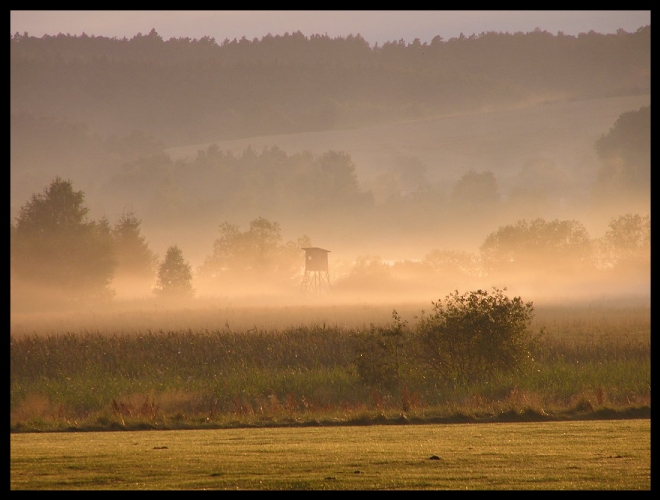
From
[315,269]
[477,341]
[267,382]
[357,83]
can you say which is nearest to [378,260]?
[315,269]

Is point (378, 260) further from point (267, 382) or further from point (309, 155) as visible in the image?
point (267, 382)

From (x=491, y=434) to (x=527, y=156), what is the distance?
6295 inches

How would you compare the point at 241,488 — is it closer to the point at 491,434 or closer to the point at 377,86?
the point at 491,434

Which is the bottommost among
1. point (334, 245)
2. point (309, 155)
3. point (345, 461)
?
point (345, 461)

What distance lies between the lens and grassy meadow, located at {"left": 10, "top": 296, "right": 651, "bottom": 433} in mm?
21734

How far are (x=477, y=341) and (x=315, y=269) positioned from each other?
172 feet

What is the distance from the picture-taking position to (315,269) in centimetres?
7919

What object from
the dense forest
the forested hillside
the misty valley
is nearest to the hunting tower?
the misty valley

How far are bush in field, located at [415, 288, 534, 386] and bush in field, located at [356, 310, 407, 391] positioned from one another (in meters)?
1.27

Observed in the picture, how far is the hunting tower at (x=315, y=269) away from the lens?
79062 mm

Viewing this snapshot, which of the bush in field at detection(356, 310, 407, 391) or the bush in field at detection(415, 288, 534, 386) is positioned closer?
the bush in field at detection(356, 310, 407, 391)

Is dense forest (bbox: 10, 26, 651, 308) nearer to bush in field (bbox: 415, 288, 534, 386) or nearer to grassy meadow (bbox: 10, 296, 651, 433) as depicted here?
grassy meadow (bbox: 10, 296, 651, 433)

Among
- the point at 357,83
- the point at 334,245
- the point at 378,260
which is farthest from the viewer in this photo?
the point at 357,83

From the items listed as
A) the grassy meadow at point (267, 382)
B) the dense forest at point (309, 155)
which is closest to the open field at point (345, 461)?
the grassy meadow at point (267, 382)
